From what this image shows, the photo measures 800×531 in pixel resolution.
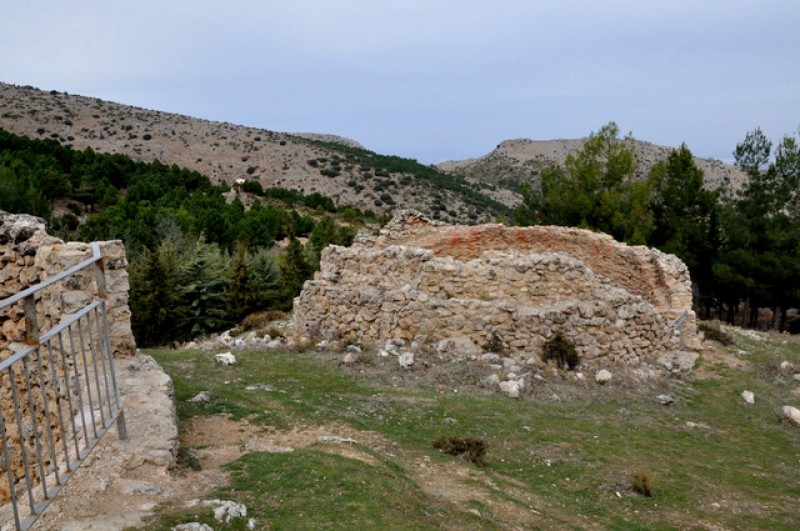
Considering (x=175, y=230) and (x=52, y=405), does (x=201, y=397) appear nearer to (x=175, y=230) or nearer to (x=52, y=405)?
(x=52, y=405)

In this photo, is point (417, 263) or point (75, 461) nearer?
point (75, 461)

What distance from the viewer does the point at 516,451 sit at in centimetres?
825

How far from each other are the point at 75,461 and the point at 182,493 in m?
0.91

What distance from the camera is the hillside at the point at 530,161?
7719 cm

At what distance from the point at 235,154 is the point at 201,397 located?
63.9m

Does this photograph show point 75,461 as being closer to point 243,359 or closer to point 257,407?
point 257,407

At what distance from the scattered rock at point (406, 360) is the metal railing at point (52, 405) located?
5404 mm

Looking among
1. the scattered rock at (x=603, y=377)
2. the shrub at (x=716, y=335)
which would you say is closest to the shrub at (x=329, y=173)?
the shrub at (x=716, y=335)

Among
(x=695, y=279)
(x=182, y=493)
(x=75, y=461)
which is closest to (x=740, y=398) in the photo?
(x=182, y=493)

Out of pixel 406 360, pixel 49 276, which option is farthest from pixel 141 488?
pixel 406 360

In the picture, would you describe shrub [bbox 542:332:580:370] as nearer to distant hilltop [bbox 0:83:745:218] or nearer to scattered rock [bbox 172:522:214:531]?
scattered rock [bbox 172:522:214:531]

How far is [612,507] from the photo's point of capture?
6918 mm

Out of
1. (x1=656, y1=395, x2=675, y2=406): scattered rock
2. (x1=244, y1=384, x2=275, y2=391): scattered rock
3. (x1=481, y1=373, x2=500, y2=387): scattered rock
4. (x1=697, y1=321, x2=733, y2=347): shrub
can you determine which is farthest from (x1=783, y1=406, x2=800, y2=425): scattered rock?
(x1=244, y1=384, x2=275, y2=391): scattered rock

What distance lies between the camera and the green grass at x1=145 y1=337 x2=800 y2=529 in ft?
17.7
